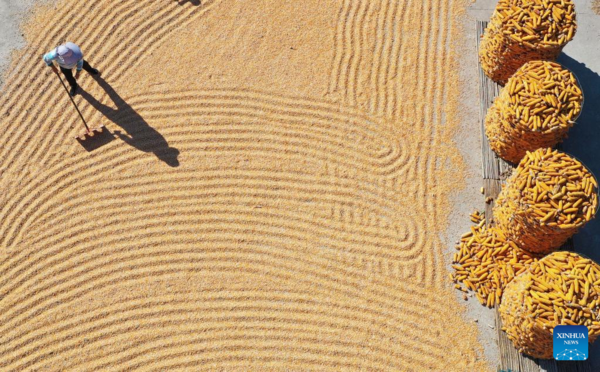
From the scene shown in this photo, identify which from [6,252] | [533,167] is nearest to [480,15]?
[533,167]

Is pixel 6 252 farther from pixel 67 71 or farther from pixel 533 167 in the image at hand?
pixel 533 167

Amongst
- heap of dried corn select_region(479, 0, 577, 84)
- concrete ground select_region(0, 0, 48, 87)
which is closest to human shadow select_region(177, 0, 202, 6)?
concrete ground select_region(0, 0, 48, 87)

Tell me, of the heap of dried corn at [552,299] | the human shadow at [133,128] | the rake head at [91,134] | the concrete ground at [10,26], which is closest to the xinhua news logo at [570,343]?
the heap of dried corn at [552,299]

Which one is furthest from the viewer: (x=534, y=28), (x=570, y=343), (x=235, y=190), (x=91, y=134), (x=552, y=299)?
(x=91, y=134)

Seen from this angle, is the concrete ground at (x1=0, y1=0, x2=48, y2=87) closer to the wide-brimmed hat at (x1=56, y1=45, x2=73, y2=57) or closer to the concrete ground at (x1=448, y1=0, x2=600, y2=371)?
the wide-brimmed hat at (x1=56, y1=45, x2=73, y2=57)

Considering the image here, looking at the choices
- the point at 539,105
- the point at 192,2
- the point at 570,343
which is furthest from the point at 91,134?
the point at 570,343

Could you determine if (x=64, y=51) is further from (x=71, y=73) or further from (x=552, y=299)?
(x=552, y=299)

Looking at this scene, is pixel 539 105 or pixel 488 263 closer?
pixel 539 105
